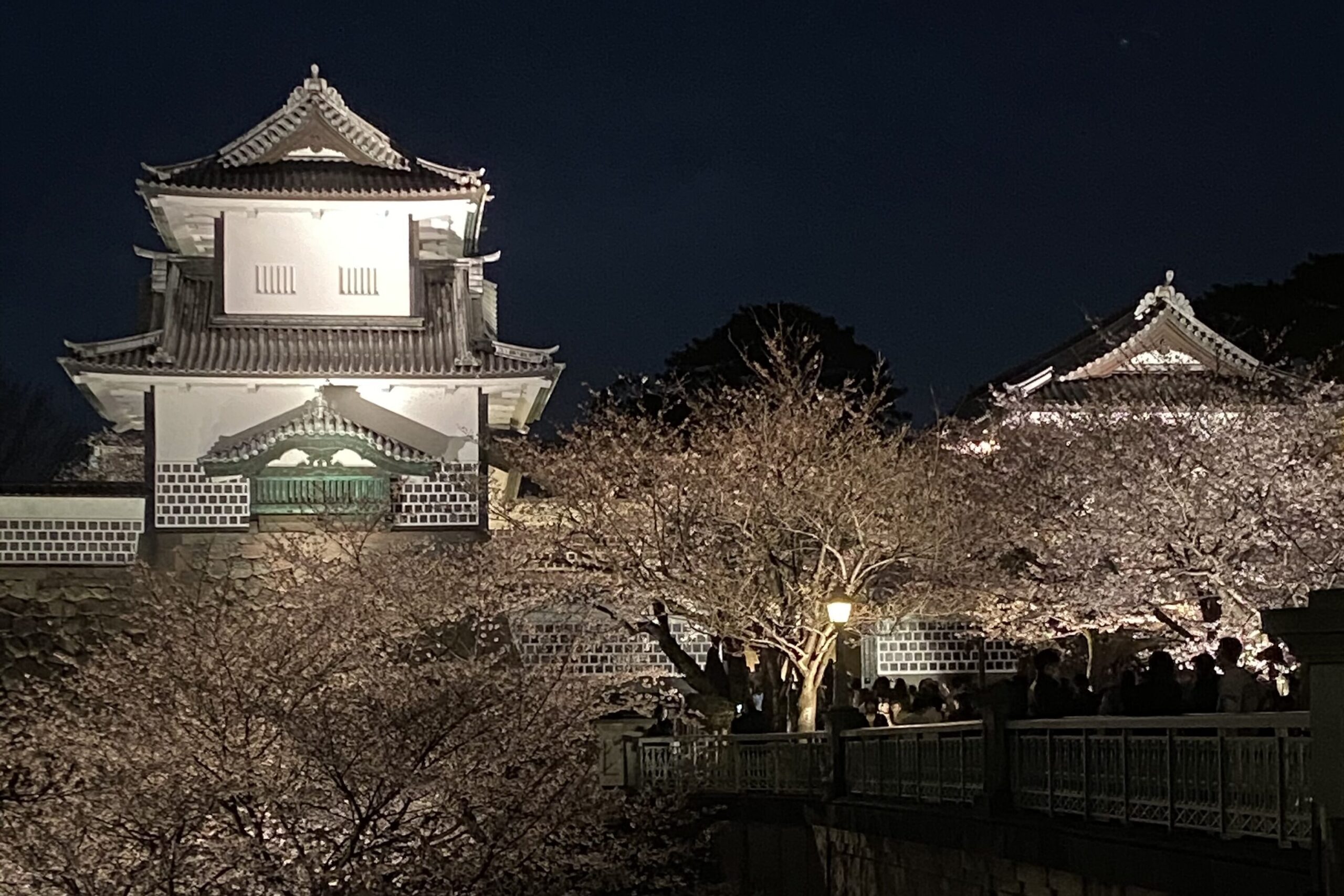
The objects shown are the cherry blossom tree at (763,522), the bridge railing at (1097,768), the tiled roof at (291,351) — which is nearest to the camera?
the bridge railing at (1097,768)

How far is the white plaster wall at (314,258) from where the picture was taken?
34375 mm

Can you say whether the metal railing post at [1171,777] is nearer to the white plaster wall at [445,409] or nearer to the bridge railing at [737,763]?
the bridge railing at [737,763]

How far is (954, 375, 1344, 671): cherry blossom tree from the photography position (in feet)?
87.8

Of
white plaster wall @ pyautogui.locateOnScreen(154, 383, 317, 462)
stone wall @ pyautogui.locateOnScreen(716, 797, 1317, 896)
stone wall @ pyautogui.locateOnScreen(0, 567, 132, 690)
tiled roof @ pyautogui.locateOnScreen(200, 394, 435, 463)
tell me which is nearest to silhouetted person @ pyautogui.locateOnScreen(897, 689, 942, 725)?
stone wall @ pyautogui.locateOnScreen(716, 797, 1317, 896)

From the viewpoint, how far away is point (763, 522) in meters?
27.4

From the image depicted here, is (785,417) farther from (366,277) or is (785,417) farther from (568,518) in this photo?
(366,277)

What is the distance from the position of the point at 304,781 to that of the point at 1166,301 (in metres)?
23.5

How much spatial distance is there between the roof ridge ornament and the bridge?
16.5m

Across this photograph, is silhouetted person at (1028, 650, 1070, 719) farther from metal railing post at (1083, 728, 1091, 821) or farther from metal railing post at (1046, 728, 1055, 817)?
metal railing post at (1083, 728, 1091, 821)

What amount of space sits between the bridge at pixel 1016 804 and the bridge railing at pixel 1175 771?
0.05 feet

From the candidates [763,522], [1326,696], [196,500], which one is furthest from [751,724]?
[1326,696]

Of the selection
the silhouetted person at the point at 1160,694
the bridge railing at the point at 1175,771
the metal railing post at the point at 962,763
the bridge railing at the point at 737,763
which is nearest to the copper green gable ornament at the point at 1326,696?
the bridge railing at the point at 1175,771

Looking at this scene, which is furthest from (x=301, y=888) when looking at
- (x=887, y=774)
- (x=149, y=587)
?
(x=149, y=587)

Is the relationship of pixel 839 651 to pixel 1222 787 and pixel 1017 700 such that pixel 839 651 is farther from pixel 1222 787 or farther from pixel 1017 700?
pixel 1222 787
